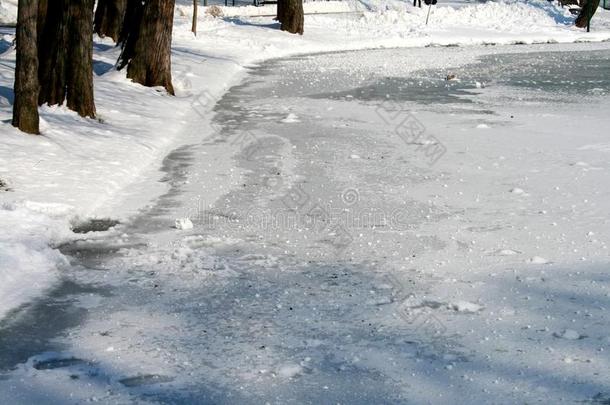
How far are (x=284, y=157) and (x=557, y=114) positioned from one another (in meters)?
6.03

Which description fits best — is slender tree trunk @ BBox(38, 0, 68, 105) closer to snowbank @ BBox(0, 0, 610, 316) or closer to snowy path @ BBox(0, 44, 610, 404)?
snowbank @ BBox(0, 0, 610, 316)

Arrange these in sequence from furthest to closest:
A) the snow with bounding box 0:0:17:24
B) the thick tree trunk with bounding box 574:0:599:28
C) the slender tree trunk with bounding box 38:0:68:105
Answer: the thick tree trunk with bounding box 574:0:599:28
the snow with bounding box 0:0:17:24
the slender tree trunk with bounding box 38:0:68:105

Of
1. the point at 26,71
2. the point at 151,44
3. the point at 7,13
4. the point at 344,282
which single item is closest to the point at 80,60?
the point at 26,71

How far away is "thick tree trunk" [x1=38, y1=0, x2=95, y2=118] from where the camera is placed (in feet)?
45.5

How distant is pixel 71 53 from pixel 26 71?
2438 millimetres

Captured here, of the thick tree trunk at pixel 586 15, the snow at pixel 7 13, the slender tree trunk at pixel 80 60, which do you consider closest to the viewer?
the slender tree trunk at pixel 80 60

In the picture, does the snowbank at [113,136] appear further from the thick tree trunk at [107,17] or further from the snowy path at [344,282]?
the thick tree trunk at [107,17]

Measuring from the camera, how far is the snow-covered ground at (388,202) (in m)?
6.29

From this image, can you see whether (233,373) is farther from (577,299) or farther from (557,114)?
(557,114)

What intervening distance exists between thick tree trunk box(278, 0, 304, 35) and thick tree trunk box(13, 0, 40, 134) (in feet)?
66.9

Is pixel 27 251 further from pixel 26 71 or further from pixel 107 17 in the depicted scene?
pixel 107 17

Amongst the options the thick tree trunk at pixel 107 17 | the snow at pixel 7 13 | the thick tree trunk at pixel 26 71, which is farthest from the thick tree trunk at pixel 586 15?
the thick tree trunk at pixel 26 71

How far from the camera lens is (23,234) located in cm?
802

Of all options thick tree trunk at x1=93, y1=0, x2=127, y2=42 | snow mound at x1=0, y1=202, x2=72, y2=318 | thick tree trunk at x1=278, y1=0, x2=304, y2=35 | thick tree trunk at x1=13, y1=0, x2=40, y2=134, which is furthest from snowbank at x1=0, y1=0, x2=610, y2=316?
thick tree trunk at x1=93, y1=0, x2=127, y2=42
